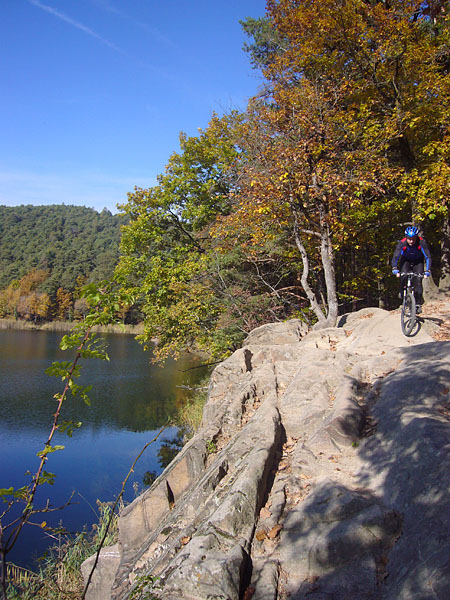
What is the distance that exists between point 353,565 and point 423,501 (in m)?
0.74

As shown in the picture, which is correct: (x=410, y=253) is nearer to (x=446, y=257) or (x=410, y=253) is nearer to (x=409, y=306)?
(x=409, y=306)

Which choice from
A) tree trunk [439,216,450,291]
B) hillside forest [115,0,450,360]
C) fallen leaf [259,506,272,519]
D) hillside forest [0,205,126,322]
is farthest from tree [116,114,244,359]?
fallen leaf [259,506,272,519]

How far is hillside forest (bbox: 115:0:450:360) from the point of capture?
1164 centimetres

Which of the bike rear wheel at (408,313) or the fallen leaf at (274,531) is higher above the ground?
the bike rear wheel at (408,313)

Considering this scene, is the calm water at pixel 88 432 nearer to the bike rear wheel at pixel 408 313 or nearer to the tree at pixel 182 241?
the tree at pixel 182 241

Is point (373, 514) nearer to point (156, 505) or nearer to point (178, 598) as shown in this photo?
point (178, 598)

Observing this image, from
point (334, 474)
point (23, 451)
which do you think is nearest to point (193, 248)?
point (23, 451)

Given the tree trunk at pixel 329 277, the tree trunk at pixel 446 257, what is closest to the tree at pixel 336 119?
the tree trunk at pixel 329 277

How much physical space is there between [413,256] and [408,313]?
3.55ft

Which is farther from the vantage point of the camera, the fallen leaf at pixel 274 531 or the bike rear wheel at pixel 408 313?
the bike rear wheel at pixel 408 313

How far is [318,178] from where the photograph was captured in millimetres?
11336

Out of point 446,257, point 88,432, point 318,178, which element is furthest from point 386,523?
point 88,432

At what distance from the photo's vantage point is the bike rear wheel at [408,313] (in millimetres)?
8086

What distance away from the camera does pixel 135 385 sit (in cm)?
2658
